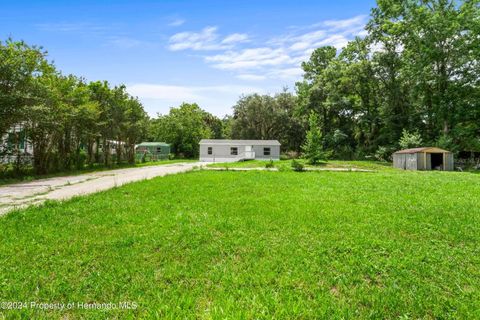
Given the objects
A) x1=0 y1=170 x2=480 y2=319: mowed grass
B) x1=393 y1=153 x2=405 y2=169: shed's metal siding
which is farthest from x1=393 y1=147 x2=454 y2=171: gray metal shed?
x1=0 y1=170 x2=480 y2=319: mowed grass

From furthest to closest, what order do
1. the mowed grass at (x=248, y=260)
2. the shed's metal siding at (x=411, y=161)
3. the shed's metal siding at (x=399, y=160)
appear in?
the shed's metal siding at (x=399, y=160) < the shed's metal siding at (x=411, y=161) < the mowed grass at (x=248, y=260)

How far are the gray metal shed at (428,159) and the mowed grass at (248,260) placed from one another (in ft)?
46.5

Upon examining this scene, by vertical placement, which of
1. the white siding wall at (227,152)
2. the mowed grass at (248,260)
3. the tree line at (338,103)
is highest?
the tree line at (338,103)

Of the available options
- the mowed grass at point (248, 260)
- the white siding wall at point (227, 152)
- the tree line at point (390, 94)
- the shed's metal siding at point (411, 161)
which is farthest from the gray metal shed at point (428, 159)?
the white siding wall at point (227, 152)

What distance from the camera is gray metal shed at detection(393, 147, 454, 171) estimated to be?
18078 millimetres

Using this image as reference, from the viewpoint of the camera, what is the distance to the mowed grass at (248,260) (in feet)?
8.07

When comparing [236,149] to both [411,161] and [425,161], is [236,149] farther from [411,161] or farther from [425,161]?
[425,161]

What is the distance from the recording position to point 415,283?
283cm

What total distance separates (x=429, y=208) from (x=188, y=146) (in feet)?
114

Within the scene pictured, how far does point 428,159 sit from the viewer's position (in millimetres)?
18094

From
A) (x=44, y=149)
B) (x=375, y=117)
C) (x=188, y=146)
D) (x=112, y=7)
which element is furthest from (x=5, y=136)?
(x=375, y=117)

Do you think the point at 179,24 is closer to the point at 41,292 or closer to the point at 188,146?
the point at 41,292

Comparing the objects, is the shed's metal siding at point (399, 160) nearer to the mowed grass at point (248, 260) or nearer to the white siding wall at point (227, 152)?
the white siding wall at point (227, 152)

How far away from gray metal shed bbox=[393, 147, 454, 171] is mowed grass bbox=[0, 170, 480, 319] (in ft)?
46.5
